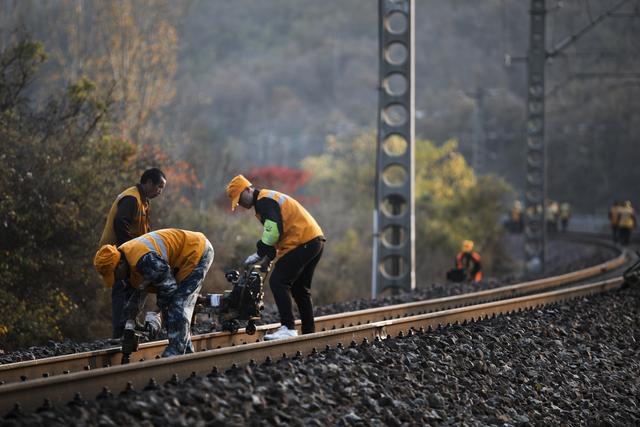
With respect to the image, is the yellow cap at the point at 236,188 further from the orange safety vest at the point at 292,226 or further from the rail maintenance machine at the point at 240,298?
the rail maintenance machine at the point at 240,298

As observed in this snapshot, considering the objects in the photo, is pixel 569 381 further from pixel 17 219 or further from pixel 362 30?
pixel 362 30

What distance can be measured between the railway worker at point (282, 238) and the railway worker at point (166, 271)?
701mm

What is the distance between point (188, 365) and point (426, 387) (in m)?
1.92

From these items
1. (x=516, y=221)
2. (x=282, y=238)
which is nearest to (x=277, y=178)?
(x=516, y=221)

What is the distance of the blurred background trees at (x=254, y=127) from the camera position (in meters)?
16.8

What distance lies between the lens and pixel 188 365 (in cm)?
855

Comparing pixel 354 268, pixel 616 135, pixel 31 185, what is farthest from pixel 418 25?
pixel 31 185

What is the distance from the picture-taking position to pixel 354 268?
35438 mm

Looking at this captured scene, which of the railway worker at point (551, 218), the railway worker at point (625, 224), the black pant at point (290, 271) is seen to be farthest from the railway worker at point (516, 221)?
the black pant at point (290, 271)

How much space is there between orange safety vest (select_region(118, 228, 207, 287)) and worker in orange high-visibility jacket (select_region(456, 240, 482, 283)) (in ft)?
48.5

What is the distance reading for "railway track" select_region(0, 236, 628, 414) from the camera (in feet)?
24.7

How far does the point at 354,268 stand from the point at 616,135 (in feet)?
206

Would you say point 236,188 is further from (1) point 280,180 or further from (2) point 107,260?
(1) point 280,180

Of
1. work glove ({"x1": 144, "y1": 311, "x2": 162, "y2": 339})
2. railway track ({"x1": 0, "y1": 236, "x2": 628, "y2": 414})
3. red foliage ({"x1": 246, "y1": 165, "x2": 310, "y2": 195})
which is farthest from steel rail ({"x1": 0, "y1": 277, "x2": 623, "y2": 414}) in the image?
red foliage ({"x1": 246, "y1": 165, "x2": 310, "y2": 195})
